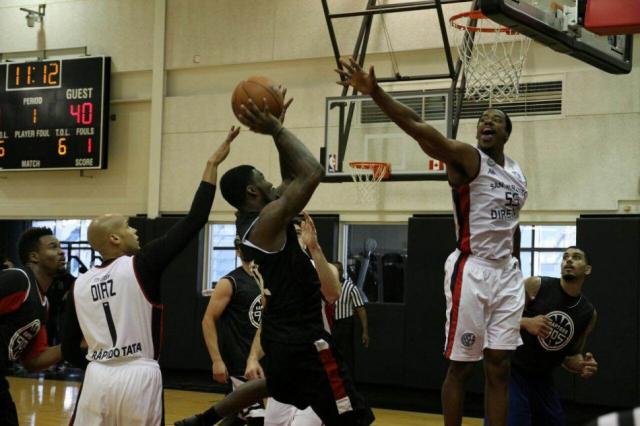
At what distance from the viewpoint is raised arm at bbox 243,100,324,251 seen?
4.24m

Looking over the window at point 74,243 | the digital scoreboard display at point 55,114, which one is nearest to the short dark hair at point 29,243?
the digital scoreboard display at point 55,114

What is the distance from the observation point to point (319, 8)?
547 inches

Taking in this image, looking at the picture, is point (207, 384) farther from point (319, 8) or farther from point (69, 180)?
point (319, 8)

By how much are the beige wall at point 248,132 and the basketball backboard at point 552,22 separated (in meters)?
5.20

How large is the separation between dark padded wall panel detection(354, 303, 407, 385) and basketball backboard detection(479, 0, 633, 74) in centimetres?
651

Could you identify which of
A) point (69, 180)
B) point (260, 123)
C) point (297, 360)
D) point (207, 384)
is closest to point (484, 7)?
point (260, 123)

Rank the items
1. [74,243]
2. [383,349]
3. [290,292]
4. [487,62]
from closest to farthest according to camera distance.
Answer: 1. [290,292]
2. [487,62]
3. [383,349]
4. [74,243]

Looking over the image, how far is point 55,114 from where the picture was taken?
14.8m

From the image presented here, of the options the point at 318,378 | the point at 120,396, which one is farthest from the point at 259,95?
the point at 120,396

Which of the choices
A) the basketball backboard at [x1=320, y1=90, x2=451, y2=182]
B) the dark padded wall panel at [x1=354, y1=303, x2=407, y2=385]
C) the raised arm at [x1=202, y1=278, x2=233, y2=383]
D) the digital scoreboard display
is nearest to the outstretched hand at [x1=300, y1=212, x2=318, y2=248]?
the raised arm at [x1=202, y1=278, x2=233, y2=383]

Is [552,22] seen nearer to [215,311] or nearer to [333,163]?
[215,311]

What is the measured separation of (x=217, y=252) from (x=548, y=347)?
7958mm

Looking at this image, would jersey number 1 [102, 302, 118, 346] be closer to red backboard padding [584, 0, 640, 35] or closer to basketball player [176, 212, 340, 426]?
basketball player [176, 212, 340, 426]

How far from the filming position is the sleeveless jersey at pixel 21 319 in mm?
5590
